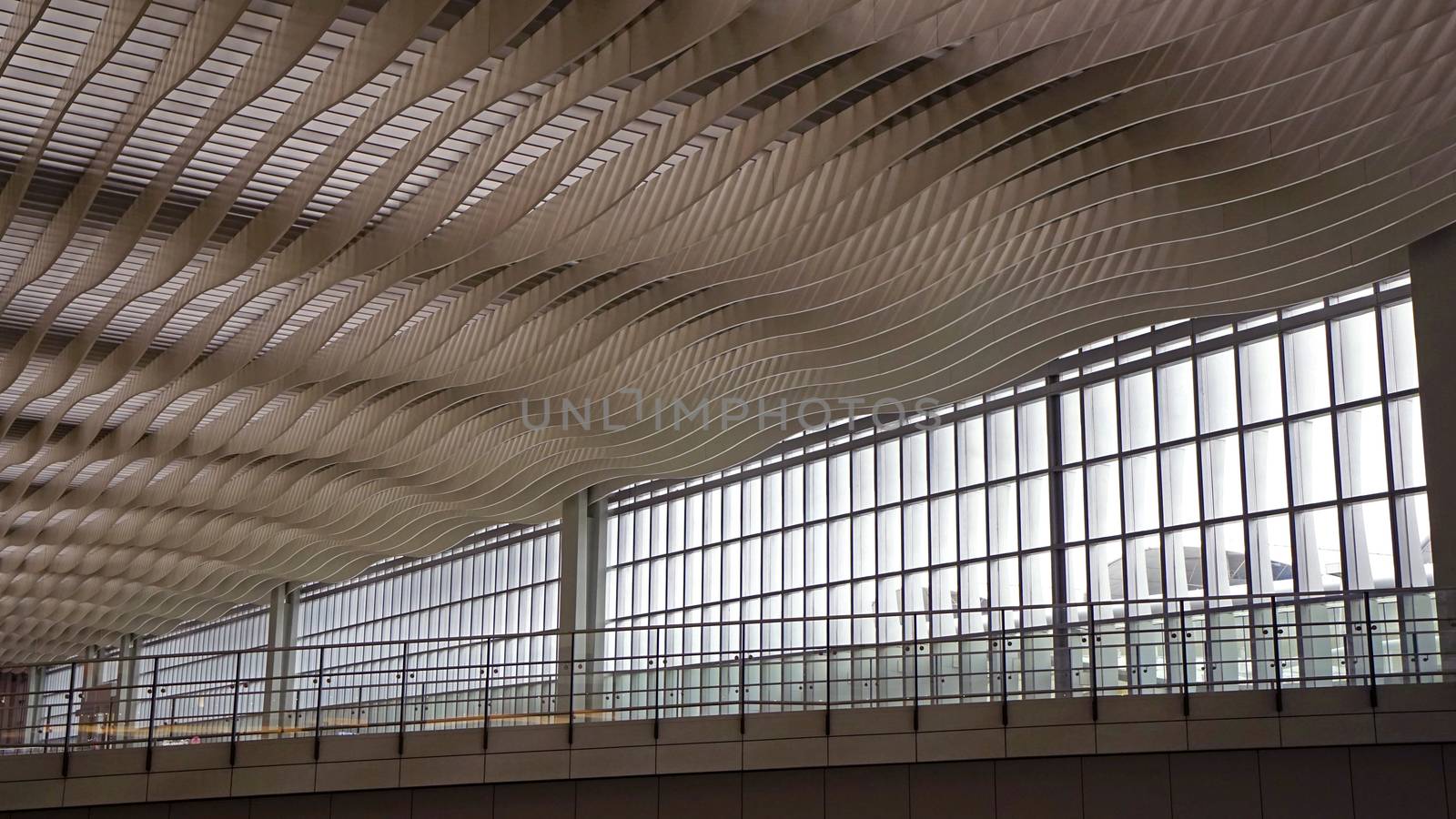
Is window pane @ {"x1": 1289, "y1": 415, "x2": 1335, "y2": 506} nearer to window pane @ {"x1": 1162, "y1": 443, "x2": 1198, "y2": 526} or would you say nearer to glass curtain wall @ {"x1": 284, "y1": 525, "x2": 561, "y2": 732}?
window pane @ {"x1": 1162, "y1": 443, "x2": 1198, "y2": 526}

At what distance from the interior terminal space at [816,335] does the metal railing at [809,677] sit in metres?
0.05

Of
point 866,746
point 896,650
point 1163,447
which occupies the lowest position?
point 866,746

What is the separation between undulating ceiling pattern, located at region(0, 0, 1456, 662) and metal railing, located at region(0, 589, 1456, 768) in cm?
383

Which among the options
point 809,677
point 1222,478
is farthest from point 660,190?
point 1222,478

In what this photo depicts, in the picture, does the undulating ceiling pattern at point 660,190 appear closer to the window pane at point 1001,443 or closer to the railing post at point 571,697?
the window pane at point 1001,443

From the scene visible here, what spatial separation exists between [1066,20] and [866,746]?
7869mm

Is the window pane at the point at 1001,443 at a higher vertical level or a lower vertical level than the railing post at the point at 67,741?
higher

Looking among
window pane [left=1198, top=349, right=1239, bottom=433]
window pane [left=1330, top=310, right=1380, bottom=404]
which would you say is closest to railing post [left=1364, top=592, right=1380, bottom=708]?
window pane [left=1330, top=310, right=1380, bottom=404]

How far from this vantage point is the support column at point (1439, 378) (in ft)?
51.4

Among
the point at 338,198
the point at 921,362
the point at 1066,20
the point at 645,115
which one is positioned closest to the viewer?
the point at 1066,20

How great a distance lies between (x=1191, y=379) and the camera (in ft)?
66.7

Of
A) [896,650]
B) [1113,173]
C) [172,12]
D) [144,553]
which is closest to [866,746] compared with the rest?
[896,650]

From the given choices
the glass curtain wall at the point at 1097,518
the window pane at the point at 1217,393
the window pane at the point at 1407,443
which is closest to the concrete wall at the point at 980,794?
the glass curtain wall at the point at 1097,518

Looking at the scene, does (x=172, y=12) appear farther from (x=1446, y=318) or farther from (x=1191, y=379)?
(x=1191, y=379)
